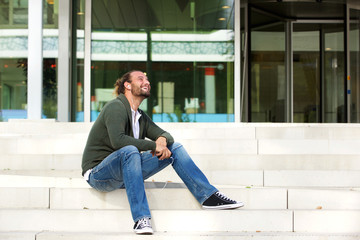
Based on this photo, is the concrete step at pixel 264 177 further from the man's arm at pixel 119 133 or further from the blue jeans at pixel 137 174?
the man's arm at pixel 119 133

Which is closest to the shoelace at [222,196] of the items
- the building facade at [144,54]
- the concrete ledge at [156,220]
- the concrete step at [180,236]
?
the concrete ledge at [156,220]

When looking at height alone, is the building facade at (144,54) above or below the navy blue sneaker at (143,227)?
above

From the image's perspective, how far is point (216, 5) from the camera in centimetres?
1133

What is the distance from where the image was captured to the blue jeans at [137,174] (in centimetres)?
358

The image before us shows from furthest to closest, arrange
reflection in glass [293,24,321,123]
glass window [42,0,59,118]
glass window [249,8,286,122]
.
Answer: reflection in glass [293,24,321,123], glass window [249,8,286,122], glass window [42,0,59,118]

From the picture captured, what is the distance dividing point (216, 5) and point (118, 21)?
2237 mm

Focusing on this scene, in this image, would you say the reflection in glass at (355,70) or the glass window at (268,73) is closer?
the reflection in glass at (355,70)

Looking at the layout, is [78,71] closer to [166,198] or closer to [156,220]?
[166,198]

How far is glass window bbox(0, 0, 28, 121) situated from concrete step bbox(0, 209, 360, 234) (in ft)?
26.3

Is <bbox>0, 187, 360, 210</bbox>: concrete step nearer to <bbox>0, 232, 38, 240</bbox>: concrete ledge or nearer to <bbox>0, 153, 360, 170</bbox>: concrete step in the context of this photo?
<bbox>0, 232, 38, 240</bbox>: concrete ledge

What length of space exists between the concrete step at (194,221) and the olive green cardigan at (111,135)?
41 cm

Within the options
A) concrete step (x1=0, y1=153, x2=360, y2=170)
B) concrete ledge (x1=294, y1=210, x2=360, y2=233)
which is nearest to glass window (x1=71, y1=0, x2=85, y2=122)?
concrete step (x1=0, y1=153, x2=360, y2=170)

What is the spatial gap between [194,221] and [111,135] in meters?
0.89

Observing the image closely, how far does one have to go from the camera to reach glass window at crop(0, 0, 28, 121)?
11320mm
